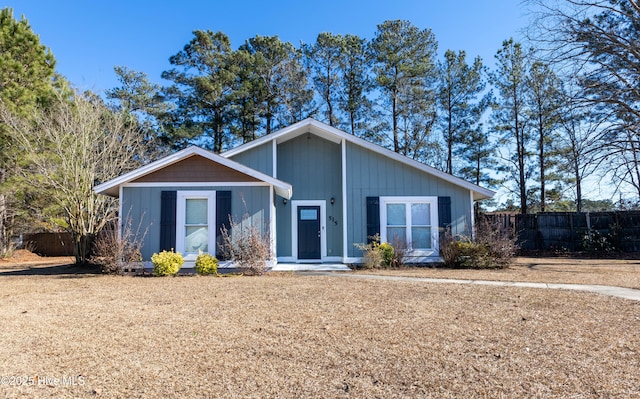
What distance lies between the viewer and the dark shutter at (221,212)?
34.3 ft

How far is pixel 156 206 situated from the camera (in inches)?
410

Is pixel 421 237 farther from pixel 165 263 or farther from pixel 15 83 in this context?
pixel 15 83

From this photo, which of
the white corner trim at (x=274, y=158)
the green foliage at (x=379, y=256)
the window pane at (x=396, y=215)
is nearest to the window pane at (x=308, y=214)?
the white corner trim at (x=274, y=158)

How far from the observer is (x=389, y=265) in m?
11.4

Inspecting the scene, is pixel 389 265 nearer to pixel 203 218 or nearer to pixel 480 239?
pixel 480 239

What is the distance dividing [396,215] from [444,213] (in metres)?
1.50

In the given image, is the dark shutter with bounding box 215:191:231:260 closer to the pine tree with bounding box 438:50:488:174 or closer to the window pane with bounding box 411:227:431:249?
the window pane with bounding box 411:227:431:249

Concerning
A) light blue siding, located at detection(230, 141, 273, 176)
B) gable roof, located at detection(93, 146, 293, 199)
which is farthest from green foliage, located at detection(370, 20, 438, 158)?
gable roof, located at detection(93, 146, 293, 199)

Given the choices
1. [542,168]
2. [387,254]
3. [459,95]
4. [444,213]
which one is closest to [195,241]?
[387,254]

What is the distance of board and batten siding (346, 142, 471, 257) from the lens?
39.8 feet

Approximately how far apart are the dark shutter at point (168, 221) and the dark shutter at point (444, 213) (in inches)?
312

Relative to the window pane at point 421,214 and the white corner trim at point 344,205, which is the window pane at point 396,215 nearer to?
the window pane at point 421,214

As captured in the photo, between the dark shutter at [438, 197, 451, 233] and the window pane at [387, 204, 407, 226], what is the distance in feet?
3.55

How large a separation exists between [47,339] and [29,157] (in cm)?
1242
